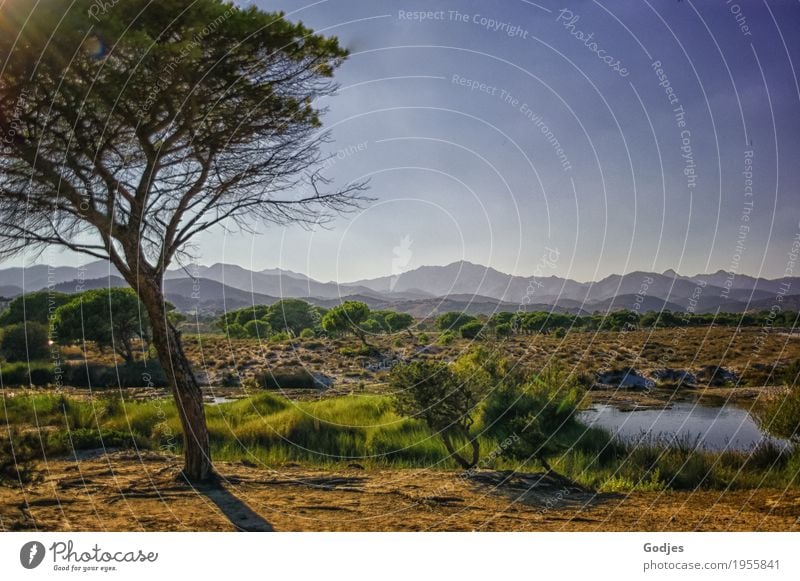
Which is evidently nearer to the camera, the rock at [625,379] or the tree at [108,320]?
the rock at [625,379]

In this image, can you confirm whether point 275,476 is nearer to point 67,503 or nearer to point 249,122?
point 67,503

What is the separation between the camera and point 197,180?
7578 mm

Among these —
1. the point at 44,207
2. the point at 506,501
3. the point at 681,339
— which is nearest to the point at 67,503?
the point at 44,207

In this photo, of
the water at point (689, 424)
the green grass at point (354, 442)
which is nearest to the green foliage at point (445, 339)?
the water at point (689, 424)

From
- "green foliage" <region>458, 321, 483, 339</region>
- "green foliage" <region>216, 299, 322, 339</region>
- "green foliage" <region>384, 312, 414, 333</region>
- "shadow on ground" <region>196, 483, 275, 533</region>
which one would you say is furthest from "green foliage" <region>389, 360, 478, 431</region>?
"green foliage" <region>384, 312, 414, 333</region>

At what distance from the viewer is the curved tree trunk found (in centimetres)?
736

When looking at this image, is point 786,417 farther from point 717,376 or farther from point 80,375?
point 80,375

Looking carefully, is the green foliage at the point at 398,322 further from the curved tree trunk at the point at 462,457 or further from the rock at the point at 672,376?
the curved tree trunk at the point at 462,457

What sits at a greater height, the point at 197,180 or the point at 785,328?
the point at 197,180

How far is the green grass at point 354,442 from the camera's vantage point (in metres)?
7.16

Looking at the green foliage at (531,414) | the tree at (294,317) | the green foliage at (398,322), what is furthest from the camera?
the tree at (294,317)

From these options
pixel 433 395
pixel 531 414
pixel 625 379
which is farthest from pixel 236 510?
pixel 625 379

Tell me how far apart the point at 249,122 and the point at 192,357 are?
503 inches
